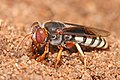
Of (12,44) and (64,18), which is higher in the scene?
(64,18)

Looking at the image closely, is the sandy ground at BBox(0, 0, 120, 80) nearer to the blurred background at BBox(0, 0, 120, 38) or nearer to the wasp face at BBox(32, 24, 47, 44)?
the wasp face at BBox(32, 24, 47, 44)

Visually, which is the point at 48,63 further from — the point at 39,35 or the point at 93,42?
the point at 93,42

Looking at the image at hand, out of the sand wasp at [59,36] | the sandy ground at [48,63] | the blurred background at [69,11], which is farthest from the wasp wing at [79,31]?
the blurred background at [69,11]

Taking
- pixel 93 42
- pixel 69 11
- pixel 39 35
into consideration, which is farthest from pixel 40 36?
pixel 69 11

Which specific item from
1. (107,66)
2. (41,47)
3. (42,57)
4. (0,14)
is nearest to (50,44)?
(41,47)

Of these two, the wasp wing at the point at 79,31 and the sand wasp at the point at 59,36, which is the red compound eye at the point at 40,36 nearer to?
the sand wasp at the point at 59,36

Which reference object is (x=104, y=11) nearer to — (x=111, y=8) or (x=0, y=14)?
(x=111, y=8)

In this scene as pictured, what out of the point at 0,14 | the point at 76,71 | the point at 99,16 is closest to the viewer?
the point at 76,71
